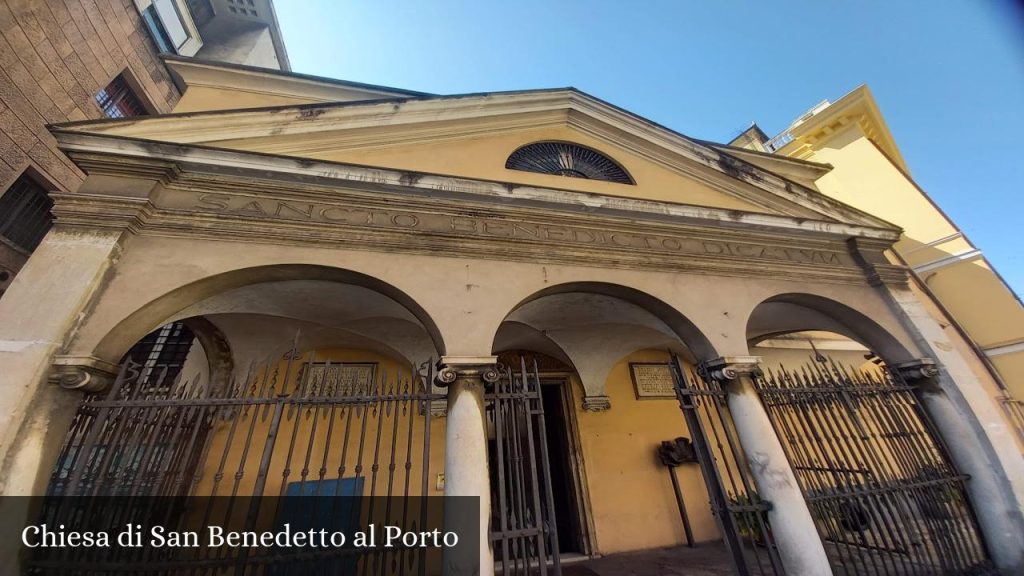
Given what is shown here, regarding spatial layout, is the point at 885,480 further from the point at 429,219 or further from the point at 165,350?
the point at 165,350

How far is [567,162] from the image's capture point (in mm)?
5652

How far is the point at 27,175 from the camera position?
20.8 ft

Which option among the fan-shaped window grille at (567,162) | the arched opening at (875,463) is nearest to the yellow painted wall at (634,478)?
the arched opening at (875,463)

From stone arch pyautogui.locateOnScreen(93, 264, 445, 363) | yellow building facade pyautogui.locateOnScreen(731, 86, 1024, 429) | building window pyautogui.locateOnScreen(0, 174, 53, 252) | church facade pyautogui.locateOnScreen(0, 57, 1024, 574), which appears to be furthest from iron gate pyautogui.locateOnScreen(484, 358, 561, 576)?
building window pyautogui.locateOnScreen(0, 174, 53, 252)

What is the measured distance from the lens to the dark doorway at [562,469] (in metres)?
6.11

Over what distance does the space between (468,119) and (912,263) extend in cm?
936

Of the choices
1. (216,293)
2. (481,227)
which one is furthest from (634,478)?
(216,293)

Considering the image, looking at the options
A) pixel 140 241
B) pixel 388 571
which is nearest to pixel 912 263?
pixel 388 571

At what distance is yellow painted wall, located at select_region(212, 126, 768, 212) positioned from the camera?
4.50m

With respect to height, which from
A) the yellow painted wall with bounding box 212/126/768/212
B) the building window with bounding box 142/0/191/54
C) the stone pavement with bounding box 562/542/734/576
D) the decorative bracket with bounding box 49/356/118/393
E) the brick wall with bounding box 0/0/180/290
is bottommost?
the stone pavement with bounding box 562/542/734/576

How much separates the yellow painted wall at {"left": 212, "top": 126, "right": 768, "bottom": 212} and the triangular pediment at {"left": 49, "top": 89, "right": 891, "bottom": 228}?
0.6 inches

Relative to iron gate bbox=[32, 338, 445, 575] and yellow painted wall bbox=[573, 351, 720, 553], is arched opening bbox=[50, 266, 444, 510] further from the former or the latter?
yellow painted wall bbox=[573, 351, 720, 553]

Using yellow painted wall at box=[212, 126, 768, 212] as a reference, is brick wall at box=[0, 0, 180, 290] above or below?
above

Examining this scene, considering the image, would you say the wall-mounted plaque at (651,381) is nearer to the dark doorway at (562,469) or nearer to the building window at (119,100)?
the dark doorway at (562,469)
